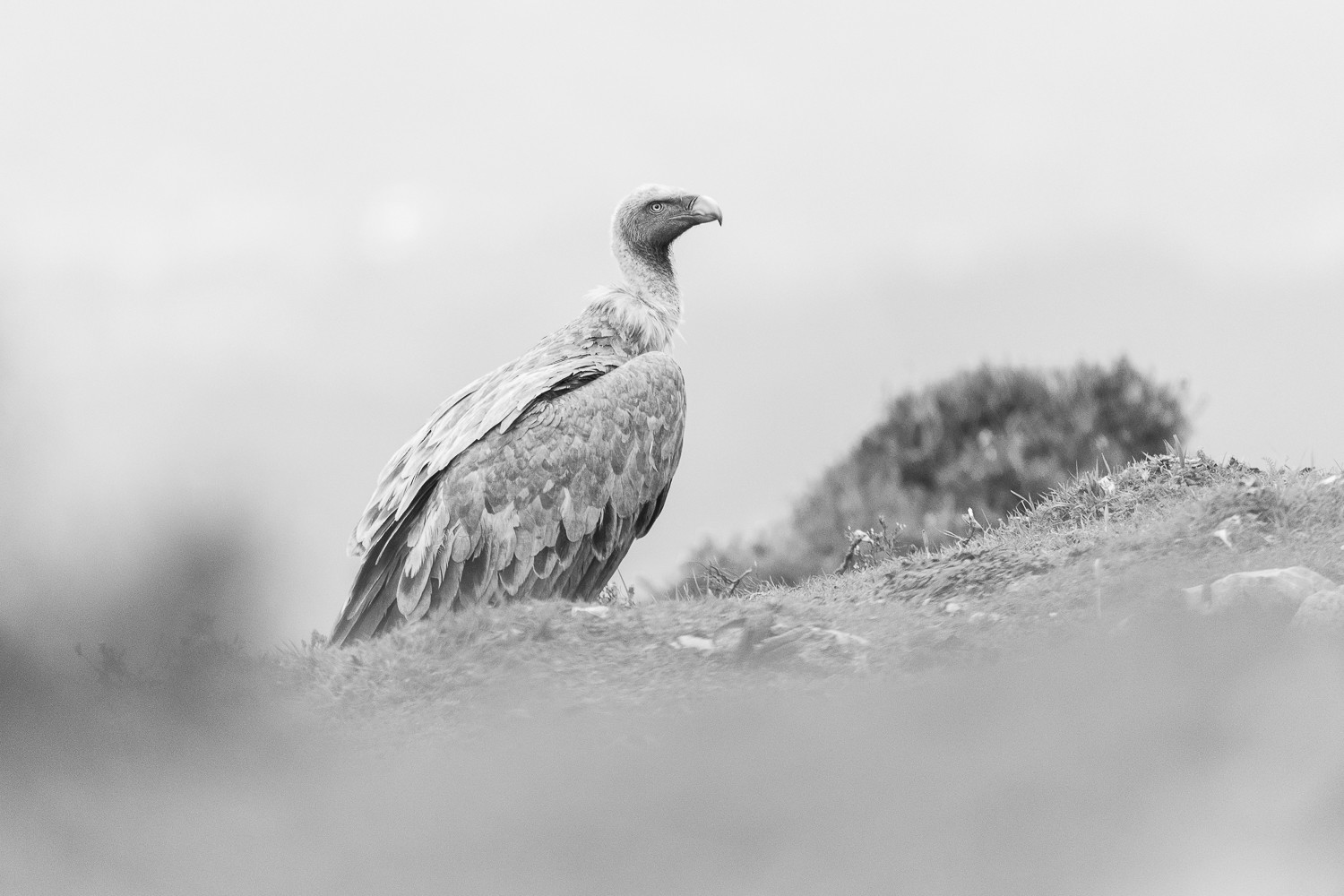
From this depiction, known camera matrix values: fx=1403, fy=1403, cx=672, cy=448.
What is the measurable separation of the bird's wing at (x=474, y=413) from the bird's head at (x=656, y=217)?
1.27 meters

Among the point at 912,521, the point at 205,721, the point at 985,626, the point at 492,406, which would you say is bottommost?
the point at 912,521

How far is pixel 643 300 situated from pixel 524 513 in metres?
2.60

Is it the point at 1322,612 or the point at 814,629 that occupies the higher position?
the point at 1322,612

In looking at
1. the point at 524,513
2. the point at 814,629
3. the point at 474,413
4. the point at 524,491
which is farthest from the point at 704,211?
the point at 814,629

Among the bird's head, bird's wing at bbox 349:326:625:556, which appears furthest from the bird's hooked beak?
bird's wing at bbox 349:326:625:556

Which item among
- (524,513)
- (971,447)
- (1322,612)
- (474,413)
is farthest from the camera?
(971,447)

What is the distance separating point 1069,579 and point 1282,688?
10.4 ft

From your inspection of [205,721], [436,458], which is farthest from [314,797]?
[436,458]

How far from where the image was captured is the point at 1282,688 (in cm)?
553

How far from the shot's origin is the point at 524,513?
35.2 ft

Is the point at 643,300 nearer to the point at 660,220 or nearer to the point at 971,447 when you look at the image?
the point at 660,220

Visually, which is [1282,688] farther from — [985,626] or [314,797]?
[314,797]

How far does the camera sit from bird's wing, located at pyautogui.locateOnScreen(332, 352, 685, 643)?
10.6m

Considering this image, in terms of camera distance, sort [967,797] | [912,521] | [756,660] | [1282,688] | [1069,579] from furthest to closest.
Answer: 1. [912,521]
2. [1069,579]
3. [756,660]
4. [1282,688]
5. [967,797]
